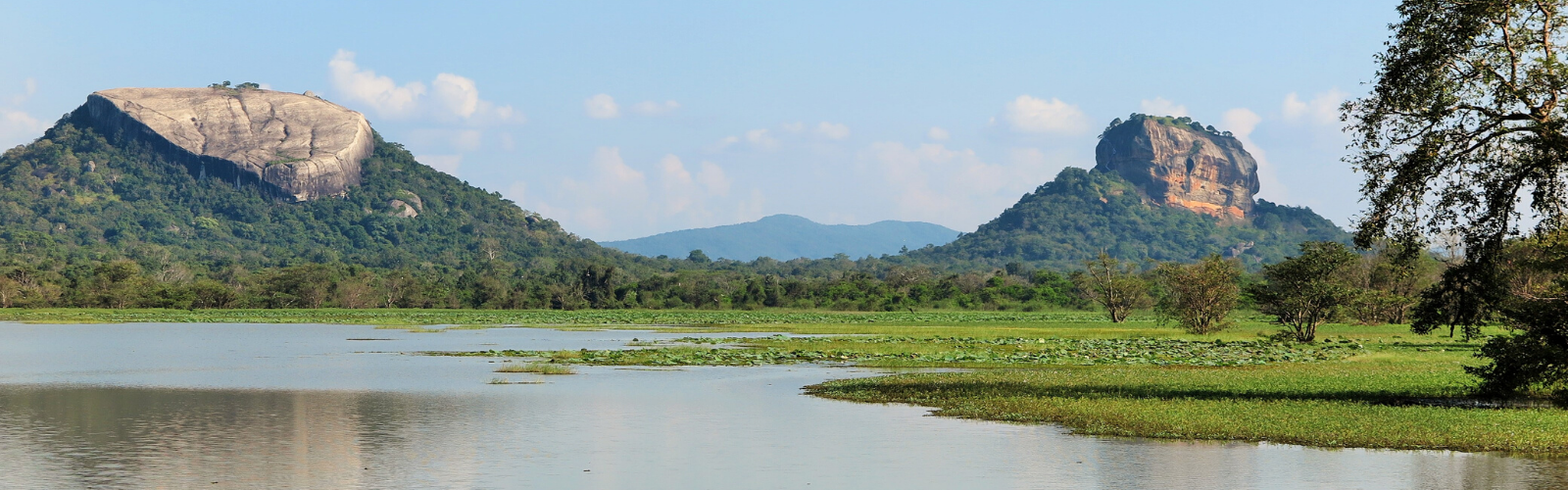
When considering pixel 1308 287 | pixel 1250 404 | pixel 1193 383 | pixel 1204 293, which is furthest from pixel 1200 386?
pixel 1204 293

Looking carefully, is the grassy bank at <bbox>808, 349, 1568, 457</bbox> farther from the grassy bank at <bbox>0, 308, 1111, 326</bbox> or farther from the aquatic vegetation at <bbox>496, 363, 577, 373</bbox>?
the grassy bank at <bbox>0, 308, 1111, 326</bbox>

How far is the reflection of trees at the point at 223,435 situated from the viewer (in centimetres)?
1652

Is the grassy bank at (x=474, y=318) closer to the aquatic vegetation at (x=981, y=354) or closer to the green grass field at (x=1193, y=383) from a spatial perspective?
the green grass field at (x=1193, y=383)

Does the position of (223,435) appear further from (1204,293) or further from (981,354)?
(1204,293)

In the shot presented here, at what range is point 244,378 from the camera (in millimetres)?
34719

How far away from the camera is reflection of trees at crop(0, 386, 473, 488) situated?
54.2 feet

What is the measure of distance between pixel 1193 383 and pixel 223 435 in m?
20.4

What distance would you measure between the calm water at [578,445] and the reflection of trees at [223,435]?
0.06m

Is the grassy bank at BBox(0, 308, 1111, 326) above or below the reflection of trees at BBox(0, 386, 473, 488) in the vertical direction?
above

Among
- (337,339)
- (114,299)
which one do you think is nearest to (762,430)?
(337,339)

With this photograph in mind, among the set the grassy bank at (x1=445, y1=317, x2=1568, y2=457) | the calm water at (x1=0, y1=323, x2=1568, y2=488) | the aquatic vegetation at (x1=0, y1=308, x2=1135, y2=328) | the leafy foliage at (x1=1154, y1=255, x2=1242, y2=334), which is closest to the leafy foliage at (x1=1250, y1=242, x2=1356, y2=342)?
the grassy bank at (x1=445, y1=317, x2=1568, y2=457)

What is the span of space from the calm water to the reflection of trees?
0.18 ft

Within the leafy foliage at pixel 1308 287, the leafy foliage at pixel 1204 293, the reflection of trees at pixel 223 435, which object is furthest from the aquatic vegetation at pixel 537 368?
the leafy foliage at pixel 1204 293

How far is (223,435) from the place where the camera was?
68.3 feet
